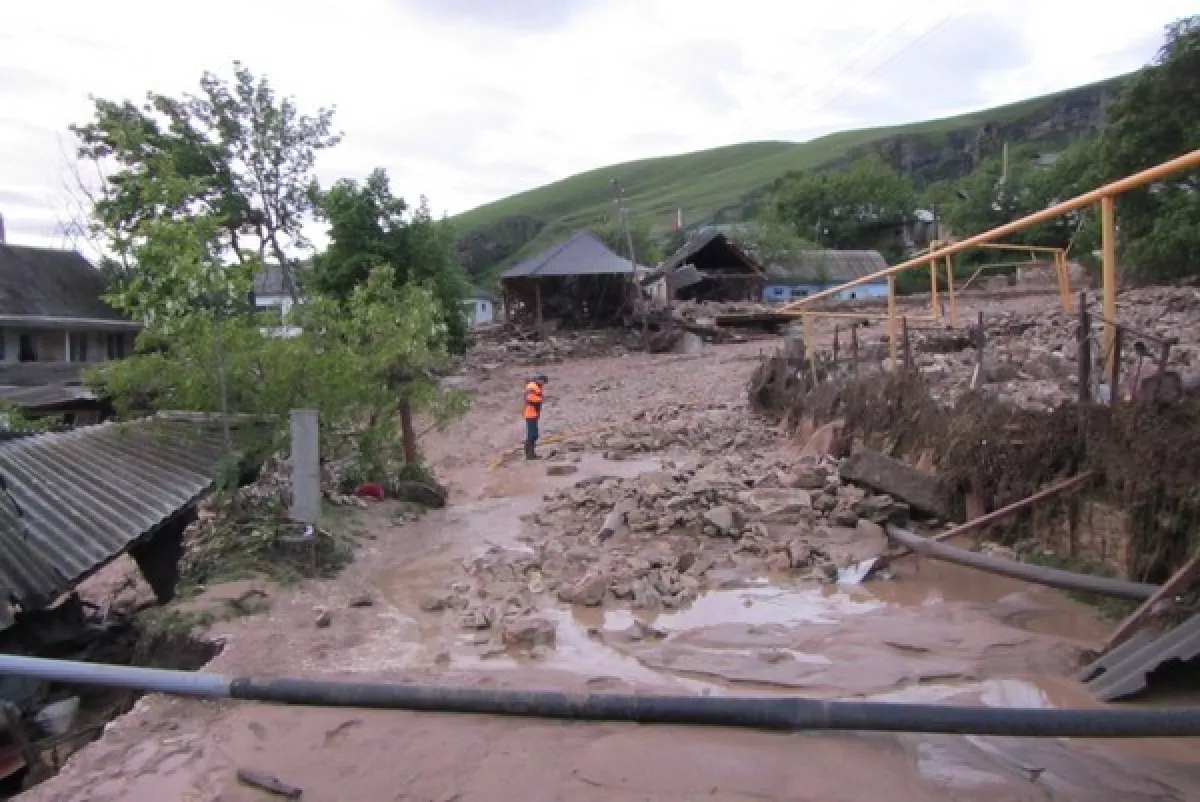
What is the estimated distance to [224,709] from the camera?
5.05m

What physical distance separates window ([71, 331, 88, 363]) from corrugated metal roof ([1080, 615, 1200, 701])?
28980 millimetres

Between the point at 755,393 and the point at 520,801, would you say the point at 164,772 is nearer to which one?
the point at 520,801

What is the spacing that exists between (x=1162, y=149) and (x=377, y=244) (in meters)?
21.6

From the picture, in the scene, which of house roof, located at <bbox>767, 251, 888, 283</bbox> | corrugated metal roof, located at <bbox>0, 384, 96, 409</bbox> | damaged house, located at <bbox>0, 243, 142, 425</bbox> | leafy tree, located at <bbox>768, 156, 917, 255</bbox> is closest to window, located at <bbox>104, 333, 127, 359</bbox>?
damaged house, located at <bbox>0, 243, 142, 425</bbox>

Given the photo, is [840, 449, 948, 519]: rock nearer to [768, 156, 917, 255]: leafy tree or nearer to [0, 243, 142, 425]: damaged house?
[0, 243, 142, 425]: damaged house

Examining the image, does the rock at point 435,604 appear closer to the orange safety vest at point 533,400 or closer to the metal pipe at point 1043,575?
the metal pipe at point 1043,575

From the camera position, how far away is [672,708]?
3.81m

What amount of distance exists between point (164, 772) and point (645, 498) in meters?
5.70

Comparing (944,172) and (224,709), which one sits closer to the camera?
(224,709)

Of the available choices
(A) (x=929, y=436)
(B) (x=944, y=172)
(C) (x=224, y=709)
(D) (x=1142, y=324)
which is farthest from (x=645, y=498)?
(B) (x=944, y=172)

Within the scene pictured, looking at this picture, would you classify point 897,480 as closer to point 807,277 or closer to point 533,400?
point 533,400

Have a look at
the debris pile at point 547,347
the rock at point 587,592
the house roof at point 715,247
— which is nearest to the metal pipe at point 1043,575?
the rock at point 587,592

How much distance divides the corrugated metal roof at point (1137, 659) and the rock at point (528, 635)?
3170 mm

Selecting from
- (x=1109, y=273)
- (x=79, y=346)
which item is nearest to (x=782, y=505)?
(x=1109, y=273)
